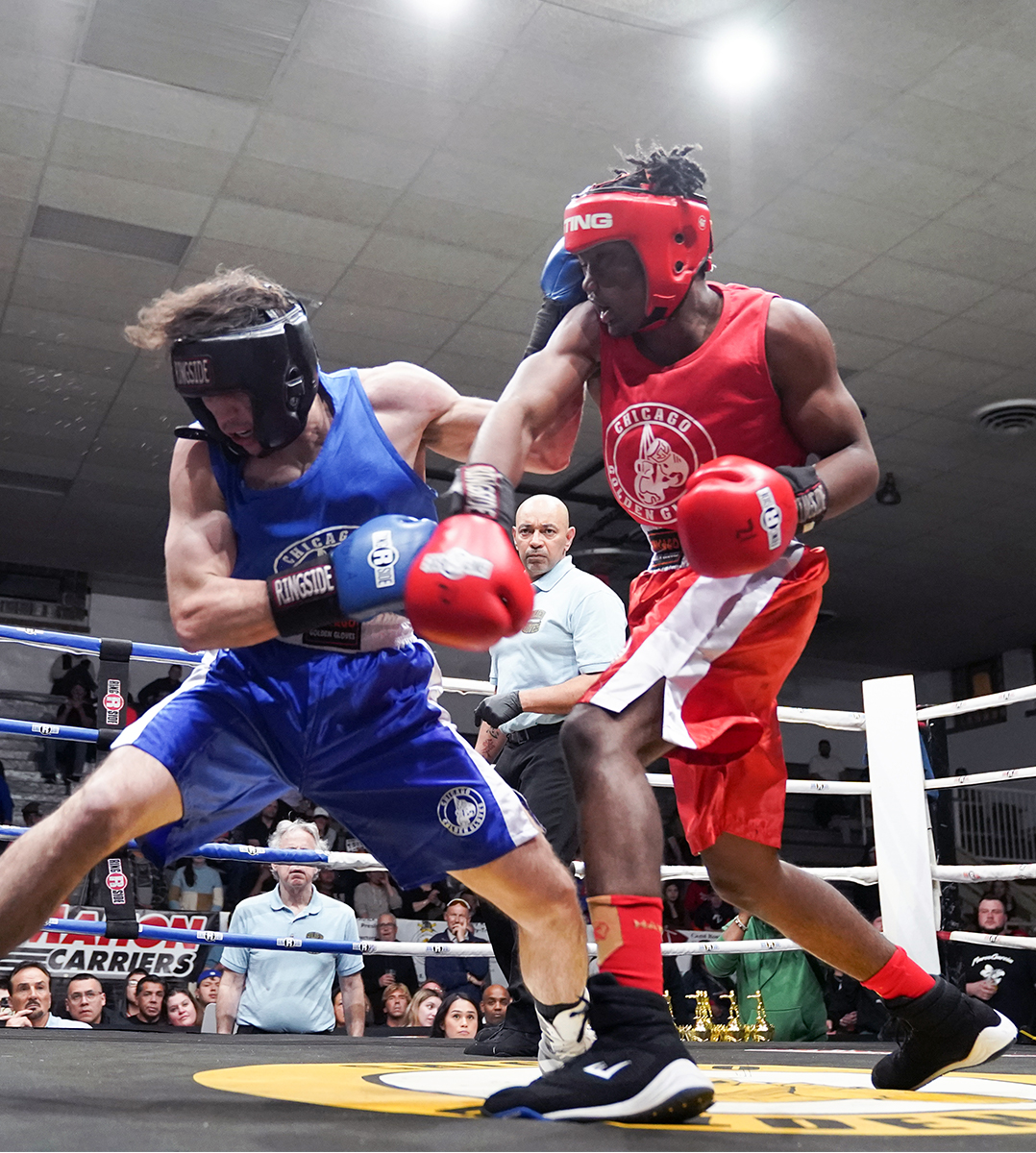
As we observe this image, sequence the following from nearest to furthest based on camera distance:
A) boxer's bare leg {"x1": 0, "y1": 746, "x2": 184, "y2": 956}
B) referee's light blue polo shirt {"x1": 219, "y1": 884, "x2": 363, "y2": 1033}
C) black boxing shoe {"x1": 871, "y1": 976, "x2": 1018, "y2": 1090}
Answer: boxer's bare leg {"x1": 0, "y1": 746, "x2": 184, "y2": 956}
black boxing shoe {"x1": 871, "y1": 976, "x2": 1018, "y2": 1090}
referee's light blue polo shirt {"x1": 219, "y1": 884, "x2": 363, "y2": 1033}

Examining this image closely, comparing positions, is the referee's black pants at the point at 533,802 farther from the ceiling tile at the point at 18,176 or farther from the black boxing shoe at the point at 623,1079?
the ceiling tile at the point at 18,176

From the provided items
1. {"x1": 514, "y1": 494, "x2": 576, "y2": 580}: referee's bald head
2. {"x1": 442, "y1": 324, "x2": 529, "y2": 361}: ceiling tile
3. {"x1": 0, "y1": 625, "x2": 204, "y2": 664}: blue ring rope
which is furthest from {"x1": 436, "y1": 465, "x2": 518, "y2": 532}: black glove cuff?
{"x1": 442, "y1": 324, "x2": 529, "y2": 361}: ceiling tile

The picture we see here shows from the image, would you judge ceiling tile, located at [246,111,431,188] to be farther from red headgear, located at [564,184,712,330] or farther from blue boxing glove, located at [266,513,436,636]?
blue boxing glove, located at [266,513,436,636]

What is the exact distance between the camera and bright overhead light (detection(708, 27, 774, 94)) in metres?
4.26

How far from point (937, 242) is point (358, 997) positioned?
3.97m

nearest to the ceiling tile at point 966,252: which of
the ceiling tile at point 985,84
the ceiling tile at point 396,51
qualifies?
the ceiling tile at point 985,84

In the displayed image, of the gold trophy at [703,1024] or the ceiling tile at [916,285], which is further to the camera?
the ceiling tile at [916,285]

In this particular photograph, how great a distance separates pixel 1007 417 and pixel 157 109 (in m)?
4.94

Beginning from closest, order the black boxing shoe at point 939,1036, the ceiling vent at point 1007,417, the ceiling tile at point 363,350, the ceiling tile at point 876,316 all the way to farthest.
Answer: the black boxing shoe at point 939,1036 → the ceiling tile at point 876,316 → the ceiling tile at point 363,350 → the ceiling vent at point 1007,417

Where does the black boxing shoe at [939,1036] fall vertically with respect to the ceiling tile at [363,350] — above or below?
below

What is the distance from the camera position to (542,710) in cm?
265

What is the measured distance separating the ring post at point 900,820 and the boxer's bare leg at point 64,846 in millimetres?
2403

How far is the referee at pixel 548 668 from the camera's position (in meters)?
2.65

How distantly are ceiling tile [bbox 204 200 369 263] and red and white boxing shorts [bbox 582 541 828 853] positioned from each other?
3.95 metres
